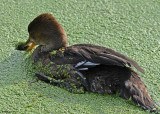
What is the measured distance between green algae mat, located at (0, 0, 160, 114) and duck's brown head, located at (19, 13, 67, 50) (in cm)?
35

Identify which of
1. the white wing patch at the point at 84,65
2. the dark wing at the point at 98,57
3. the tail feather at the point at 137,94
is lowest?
the tail feather at the point at 137,94

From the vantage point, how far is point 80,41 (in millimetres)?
3994

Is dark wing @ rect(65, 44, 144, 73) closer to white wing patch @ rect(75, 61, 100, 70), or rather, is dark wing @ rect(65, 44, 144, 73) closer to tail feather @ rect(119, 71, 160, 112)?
white wing patch @ rect(75, 61, 100, 70)

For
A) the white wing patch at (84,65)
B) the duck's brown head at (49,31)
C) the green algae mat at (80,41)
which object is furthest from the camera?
the duck's brown head at (49,31)

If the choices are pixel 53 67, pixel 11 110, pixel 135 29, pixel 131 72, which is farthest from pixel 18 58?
pixel 135 29

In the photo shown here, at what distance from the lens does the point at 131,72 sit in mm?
3227

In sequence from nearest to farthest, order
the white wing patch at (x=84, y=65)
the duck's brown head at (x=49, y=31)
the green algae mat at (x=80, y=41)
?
1. the green algae mat at (x=80, y=41)
2. the white wing patch at (x=84, y=65)
3. the duck's brown head at (x=49, y=31)

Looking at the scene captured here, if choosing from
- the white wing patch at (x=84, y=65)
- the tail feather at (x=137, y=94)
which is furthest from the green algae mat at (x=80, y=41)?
the white wing patch at (x=84, y=65)

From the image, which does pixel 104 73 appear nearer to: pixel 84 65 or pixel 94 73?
pixel 94 73

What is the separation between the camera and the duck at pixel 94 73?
307cm

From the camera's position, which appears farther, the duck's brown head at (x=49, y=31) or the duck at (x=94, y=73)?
the duck's brown head at (x=49, y=31)

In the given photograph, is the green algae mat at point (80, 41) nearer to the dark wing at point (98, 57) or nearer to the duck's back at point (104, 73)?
the duck's back at point (104, 73)

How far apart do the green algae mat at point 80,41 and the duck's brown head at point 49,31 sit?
1.15 feet

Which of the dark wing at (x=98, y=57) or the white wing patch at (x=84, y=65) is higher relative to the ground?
the dark wing at (x=98, y=57)
